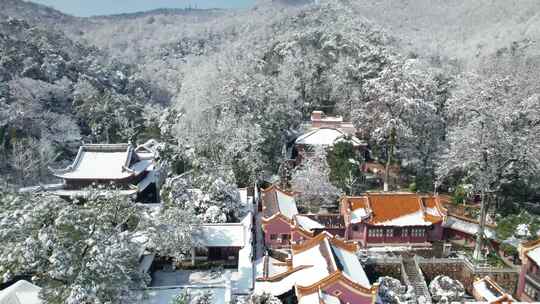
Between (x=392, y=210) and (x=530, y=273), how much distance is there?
311 inches

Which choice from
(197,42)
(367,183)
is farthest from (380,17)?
(367,183)

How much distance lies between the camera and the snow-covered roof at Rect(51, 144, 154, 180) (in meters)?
29.6

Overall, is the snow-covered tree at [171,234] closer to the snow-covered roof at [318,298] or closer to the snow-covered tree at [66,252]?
the snow-covered tree at [66,252]

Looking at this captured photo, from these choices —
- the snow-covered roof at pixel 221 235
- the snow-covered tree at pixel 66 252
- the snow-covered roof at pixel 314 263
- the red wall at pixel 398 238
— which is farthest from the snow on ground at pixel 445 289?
the snow-covered tree at pixel 66 252

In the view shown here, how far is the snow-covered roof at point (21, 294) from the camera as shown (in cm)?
1814

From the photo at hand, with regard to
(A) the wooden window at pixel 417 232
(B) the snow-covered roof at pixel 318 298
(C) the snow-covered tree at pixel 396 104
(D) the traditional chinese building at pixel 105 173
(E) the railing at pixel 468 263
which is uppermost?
(C) the snow-covered tree at pixel 396 104

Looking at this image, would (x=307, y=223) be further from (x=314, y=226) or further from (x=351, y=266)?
(x=351, y=266)

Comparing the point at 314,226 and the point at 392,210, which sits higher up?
the point at 392,210

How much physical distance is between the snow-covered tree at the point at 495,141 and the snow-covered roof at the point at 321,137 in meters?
9.60

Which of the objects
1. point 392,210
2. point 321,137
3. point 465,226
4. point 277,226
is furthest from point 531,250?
point 321,137

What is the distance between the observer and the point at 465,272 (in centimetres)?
2459

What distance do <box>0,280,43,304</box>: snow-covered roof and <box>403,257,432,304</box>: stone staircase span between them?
17.5 meters

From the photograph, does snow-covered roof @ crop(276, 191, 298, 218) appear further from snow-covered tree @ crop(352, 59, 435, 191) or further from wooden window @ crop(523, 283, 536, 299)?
wooden window @ crop(523, 283, 536, 299)

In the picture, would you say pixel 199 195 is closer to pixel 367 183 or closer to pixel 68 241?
pixel 68 241
